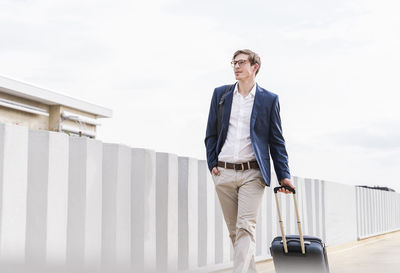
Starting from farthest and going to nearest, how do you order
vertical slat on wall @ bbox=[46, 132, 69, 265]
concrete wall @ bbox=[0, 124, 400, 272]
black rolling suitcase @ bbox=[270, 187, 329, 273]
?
black rolling suitcase @ bbox=[270, 187, 329, 273], vertical slat on wall @ bbox=[46, 132, 69, 265], concrete wall @ bbox=[0, 124, 400, 272]

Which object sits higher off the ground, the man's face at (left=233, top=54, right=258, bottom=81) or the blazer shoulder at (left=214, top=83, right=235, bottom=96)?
the man's face at (left=233, top=54, right=258, bottom=81)

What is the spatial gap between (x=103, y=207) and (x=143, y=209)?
0.59m

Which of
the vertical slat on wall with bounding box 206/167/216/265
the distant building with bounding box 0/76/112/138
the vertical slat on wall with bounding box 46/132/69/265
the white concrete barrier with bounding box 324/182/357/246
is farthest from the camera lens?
the distant building with bounding box 0/76/112/138

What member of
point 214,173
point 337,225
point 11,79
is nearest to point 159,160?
point 214,173

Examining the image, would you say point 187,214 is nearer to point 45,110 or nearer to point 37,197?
→ point 37,197

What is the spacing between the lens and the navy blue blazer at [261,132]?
16.5 feet

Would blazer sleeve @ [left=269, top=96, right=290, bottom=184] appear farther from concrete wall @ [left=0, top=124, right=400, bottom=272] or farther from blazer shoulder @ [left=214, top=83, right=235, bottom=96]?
concrete wall @ [left=0, top=124, right=400, bottom=272]

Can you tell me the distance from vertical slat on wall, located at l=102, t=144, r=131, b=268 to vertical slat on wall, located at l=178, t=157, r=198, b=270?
0.99 metres

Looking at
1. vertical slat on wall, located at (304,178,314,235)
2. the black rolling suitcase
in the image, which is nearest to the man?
the black rolling suitcase

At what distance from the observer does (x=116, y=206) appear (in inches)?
210

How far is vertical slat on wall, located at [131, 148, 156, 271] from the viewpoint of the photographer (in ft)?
18.5

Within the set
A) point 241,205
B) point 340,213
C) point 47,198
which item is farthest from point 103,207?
point 340,213

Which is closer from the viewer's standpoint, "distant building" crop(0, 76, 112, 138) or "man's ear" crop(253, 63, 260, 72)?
"man's ear" crop(253, 63, 260, 72)

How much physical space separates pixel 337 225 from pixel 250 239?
9338mm
